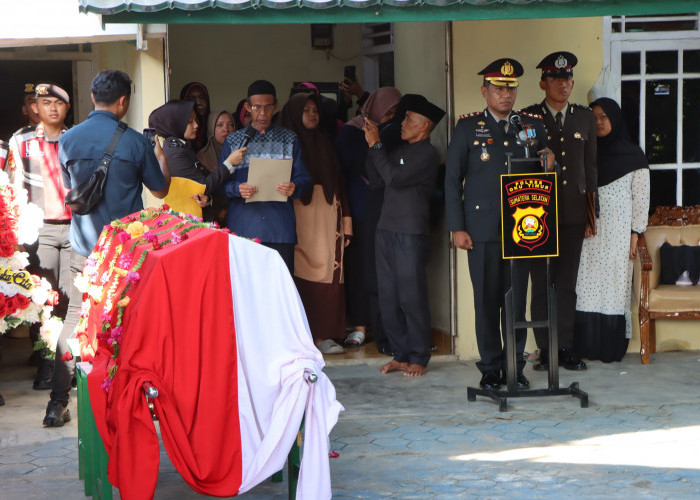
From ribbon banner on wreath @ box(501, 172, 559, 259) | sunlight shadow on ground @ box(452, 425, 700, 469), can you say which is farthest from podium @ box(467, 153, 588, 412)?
sunlight shadow on ground @ box(452, 425, 700, 469)

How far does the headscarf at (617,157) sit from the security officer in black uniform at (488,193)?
1041 mm

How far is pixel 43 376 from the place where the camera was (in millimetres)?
7070

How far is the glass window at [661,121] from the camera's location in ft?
26.2

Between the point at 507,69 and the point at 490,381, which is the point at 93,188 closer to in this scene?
the point at 507,69

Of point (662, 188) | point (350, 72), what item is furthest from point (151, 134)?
point (350, 72)

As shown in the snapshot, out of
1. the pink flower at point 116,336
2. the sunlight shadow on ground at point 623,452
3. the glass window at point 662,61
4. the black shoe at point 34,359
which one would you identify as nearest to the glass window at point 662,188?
the glass window at point 662,61

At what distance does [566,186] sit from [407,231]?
113cm

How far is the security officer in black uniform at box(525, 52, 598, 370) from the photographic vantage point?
7.03 m

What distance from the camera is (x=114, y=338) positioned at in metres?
4.27

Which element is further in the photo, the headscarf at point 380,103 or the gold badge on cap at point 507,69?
the headscarf at point 380,103

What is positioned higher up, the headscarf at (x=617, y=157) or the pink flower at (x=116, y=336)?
the headscarf at (x=617, y=157)

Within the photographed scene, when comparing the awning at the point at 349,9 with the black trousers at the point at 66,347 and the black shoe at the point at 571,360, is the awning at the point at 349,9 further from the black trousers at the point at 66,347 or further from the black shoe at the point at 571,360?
the black shoe at the point at 571,360

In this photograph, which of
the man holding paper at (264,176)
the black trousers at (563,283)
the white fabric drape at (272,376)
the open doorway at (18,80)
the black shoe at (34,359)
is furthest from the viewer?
the open doorway at (18,80)

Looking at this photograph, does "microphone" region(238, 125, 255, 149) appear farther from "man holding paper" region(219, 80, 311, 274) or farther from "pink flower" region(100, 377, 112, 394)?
"pink flower" region(100, 377, 112, 394)
